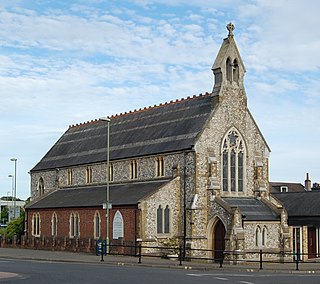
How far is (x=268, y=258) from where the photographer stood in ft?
150

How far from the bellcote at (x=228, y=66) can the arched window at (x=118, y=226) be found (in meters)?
11.6

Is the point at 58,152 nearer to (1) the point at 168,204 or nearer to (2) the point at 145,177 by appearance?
(2) the point at 145,177

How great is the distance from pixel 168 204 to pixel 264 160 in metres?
8.75

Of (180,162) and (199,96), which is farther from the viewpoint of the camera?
(199,96)

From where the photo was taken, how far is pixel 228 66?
161ft

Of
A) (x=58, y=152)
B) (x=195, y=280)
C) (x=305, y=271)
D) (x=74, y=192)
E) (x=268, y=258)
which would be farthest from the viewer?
(x=58, y=152)

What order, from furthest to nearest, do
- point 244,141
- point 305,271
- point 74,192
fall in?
→ point 74,192, point 244,141, point 305,271

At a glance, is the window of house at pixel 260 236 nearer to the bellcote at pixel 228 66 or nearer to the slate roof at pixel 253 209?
the slate roof at pixel 253 209

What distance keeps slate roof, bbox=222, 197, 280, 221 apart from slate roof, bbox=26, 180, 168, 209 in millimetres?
5300

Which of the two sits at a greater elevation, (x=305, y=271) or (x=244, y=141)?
(x=244, y=141)

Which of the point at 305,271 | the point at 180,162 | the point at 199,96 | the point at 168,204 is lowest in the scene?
the point at 305,271

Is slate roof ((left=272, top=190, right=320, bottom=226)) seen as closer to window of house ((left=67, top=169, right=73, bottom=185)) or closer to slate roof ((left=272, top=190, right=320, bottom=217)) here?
slate roof ((left=272, top=190, right=320, bottom=217))

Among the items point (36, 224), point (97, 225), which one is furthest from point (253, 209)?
point (36, 224)

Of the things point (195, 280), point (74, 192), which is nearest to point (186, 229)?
point (74, 192)
